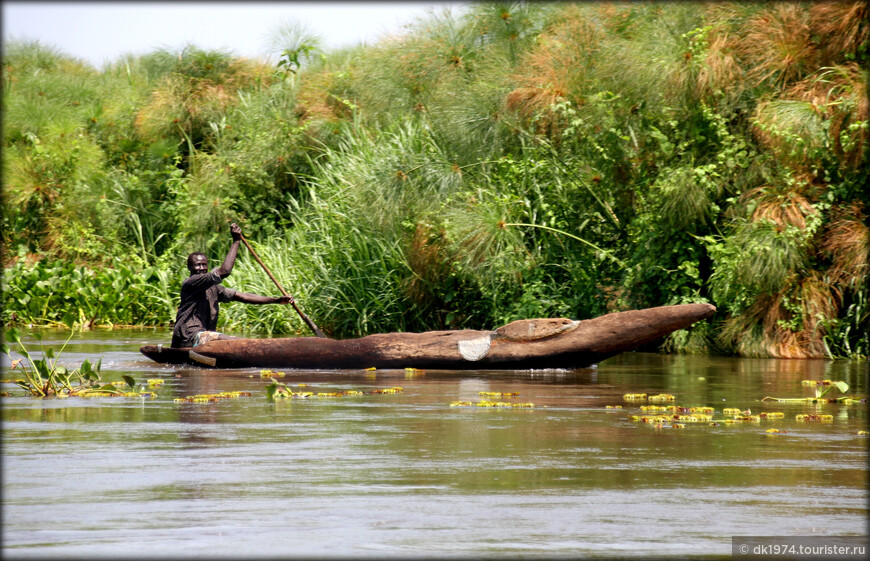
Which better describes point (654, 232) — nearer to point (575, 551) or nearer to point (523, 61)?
point (523, 61)

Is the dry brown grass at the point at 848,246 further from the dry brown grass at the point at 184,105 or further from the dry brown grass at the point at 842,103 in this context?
the dry brown grass at the point at 184,105

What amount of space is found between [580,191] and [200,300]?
600cm

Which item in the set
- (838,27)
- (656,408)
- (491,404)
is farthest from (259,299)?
(838,27)

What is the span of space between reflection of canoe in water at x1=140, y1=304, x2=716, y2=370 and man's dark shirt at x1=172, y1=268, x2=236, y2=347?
1.01 feet

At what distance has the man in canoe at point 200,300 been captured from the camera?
13133 millimetres

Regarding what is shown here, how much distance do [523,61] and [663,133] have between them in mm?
2403

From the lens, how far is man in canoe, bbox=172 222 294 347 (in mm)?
13133

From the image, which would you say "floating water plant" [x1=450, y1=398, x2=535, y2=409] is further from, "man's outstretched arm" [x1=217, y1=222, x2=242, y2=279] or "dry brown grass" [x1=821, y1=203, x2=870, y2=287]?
"dry brown grass" [x1=821, y1=203, x2=870, y2=287]

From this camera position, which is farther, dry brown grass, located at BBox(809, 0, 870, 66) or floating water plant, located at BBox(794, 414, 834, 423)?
dry brown grass, located at BBox(809, 0, 870, 66)

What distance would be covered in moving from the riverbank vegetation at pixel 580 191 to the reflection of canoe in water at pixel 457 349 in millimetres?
3311

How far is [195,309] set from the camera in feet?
43.8

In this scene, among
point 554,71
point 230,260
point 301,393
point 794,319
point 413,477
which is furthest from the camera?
point 554,71

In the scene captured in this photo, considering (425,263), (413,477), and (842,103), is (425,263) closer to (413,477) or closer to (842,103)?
(842,103)

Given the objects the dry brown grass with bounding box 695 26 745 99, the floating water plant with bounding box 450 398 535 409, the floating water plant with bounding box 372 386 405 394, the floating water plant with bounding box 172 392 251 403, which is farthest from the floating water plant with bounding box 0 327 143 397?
the dry brown grass with bounding box 695 26 745 99
